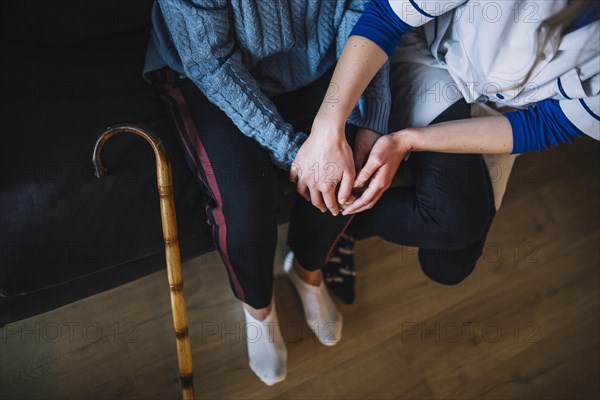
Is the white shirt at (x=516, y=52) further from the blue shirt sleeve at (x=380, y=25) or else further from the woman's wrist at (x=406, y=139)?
the woman's wrist at (x=406, y=139)

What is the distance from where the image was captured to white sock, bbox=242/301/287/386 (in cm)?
118

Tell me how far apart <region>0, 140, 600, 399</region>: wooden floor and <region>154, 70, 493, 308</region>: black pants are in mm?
198

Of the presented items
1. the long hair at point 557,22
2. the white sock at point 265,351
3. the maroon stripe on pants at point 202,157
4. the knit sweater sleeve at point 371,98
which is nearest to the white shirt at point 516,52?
the long hair at point 557,22

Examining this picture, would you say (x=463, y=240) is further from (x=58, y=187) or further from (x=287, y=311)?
(x=58, y=187)

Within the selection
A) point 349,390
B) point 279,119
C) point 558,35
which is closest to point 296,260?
point 349,390

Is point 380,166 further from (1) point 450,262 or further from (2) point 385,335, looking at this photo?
(2) point 385,335

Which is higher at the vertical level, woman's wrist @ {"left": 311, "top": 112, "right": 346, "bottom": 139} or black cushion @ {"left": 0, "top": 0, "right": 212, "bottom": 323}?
woman's wrist @ {"left": 311, "top": 112, "right": 346, "bottom": 139}

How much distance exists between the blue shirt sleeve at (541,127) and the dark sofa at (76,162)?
0.60 m

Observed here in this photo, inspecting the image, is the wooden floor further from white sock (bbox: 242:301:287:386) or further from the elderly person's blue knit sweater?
the elderly person's blue knit sweater

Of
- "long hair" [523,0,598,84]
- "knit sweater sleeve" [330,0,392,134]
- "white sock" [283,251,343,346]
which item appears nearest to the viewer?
"long hair" [523,0,598,84]

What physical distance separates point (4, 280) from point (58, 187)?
0.17 meters

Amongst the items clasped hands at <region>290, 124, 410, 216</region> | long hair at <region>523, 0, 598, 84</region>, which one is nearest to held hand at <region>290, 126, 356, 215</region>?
clasped hands at <region>290, 124, 410, 216</region>

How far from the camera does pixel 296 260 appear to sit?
4.17 feet

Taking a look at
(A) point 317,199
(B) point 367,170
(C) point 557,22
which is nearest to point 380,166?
(B) point 367,170
